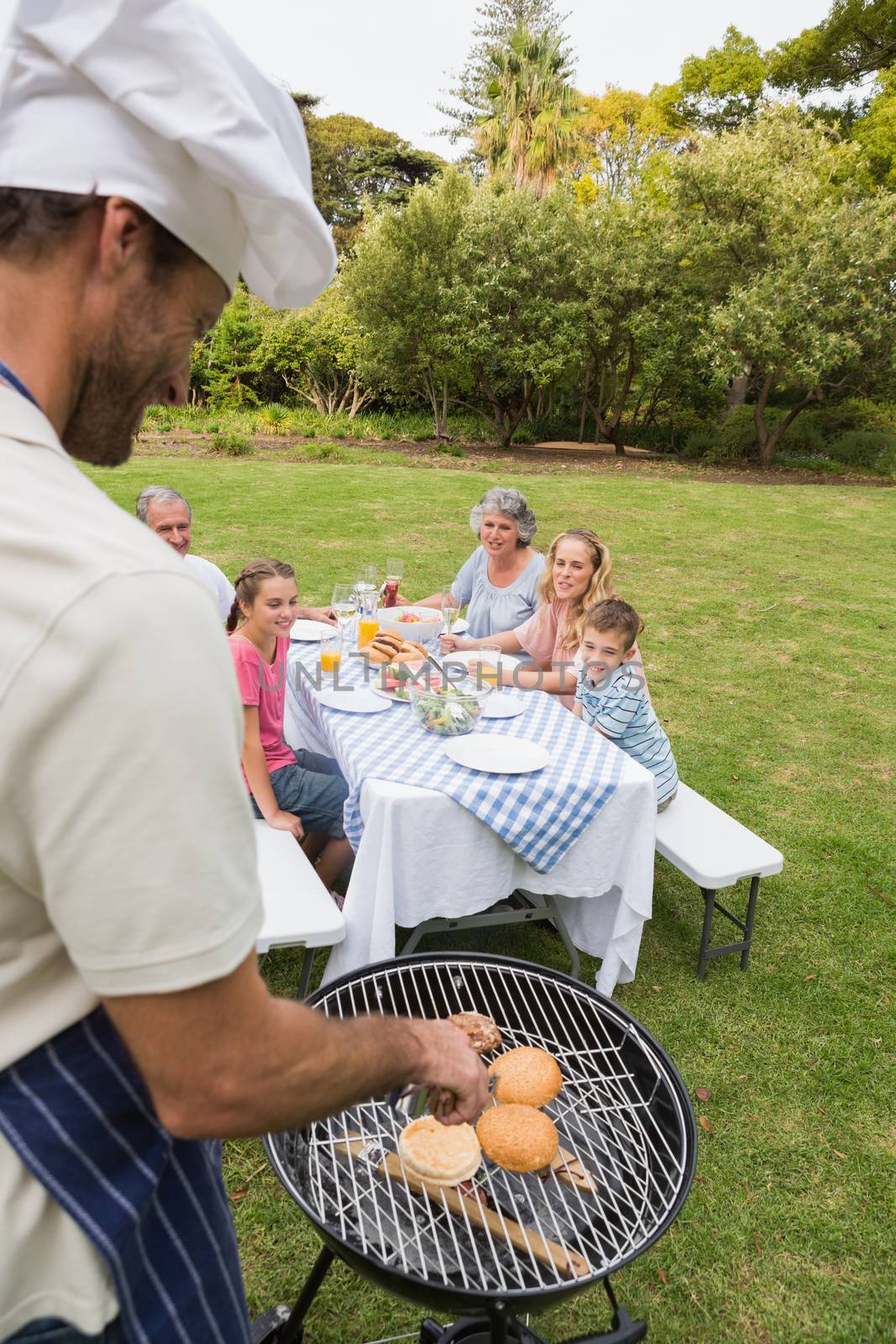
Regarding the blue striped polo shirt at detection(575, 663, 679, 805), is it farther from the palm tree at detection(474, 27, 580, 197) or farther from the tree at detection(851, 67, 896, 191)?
the palm tree at detection(474, 27, 580, 197)

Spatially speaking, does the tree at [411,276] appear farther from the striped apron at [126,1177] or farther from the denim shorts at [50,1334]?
the denim shorts at [50,1334]

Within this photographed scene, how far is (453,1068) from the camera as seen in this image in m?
1.19

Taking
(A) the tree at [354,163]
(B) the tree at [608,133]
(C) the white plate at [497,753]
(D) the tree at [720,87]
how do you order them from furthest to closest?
(A) the tree at [354,163]
(B) the tree at [608,133]
(D) the tree at [720,87]
(C) the white plate at [497,753]

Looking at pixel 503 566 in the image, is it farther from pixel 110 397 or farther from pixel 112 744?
pixel 112 744

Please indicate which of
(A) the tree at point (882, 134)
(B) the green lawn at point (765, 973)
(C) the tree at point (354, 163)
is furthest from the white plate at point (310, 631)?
(C) the tree at point (354, 163)

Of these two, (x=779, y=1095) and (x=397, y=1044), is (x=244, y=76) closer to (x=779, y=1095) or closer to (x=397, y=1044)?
(x=397, y=1044)

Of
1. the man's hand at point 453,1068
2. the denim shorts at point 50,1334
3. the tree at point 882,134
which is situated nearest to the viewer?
the denim shorts at point 50,1334

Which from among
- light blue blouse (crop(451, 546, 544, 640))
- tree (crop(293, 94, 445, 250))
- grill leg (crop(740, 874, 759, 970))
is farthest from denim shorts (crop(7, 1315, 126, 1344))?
tree (crop(293, 94, 445, 250))

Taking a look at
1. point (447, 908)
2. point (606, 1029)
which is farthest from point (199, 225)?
point (447, 908)

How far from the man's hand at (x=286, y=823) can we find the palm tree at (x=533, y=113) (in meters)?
26.0

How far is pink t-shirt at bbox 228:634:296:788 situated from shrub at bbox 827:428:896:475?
18.4m

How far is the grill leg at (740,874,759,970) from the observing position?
3594 mm

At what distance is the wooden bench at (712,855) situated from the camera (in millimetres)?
3363

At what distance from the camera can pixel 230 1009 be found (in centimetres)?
77
